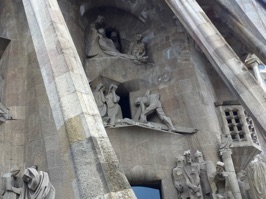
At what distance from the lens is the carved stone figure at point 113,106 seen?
384 inches

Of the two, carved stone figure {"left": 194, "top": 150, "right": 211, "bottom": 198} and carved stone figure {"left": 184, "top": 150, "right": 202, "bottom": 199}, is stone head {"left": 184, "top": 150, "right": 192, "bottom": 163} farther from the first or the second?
carved stone figure {"left": 194, "top": 150, "right": 211, "bottom": 198}

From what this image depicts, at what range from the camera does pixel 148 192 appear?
30.8 ft

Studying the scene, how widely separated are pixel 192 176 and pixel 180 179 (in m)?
0.32

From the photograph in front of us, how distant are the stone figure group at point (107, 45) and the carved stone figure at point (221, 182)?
392 cm

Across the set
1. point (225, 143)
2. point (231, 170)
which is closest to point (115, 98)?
point (225, 143)

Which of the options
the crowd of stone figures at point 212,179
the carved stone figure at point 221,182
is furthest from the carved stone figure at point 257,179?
the carved stone figure at point 221,182

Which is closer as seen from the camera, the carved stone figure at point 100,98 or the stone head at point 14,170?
the stone head at point 14,170

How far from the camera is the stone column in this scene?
4.12 meters

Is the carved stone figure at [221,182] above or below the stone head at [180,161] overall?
below

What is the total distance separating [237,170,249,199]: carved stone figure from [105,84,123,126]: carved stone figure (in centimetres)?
306

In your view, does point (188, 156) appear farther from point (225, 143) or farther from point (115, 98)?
point (115, 98)

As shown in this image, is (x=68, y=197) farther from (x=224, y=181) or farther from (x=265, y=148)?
(x=265, y=148)

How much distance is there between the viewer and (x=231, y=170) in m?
8.95

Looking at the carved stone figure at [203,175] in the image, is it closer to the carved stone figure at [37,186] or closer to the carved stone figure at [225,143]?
the carved stone figure at [225,143]
